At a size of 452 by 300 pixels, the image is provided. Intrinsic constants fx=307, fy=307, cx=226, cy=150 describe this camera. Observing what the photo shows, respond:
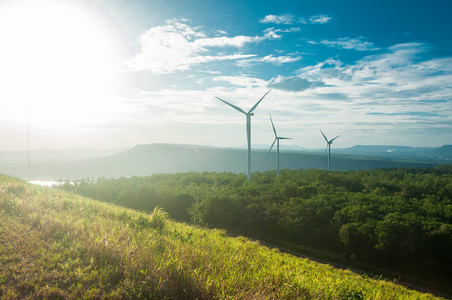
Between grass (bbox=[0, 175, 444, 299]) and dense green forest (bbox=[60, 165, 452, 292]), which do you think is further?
dense green forest (bbox=[60, 165, 452, 292])

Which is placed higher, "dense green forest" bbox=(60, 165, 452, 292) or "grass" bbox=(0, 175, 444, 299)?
"grass" bbox=(0, 175, 444, 299)

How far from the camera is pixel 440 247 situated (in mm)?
40281

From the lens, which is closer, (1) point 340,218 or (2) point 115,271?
(2) point 115,271

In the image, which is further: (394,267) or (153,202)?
(153,202)

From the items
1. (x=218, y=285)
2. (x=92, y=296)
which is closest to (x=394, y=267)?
(x=218, y=285)

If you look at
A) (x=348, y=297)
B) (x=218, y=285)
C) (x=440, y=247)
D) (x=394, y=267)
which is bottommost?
(x=394, y=267)

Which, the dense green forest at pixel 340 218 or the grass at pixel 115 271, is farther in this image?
the dense green forest at pixel 340 218

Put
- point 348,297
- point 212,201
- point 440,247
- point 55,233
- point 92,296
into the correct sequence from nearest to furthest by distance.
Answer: point 92,296, point 348,297, point 55,233, point 440,247, point 212,201

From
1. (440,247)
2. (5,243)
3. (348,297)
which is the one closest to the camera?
(348,297)

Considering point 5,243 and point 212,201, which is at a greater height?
point 5,243

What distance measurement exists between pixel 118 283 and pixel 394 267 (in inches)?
1689

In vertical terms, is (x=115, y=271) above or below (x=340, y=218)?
above

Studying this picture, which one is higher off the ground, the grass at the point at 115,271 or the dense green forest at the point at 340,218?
the grass at the point at 115,271

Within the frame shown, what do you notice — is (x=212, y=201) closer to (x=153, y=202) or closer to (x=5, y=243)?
(x=153, y=202)
